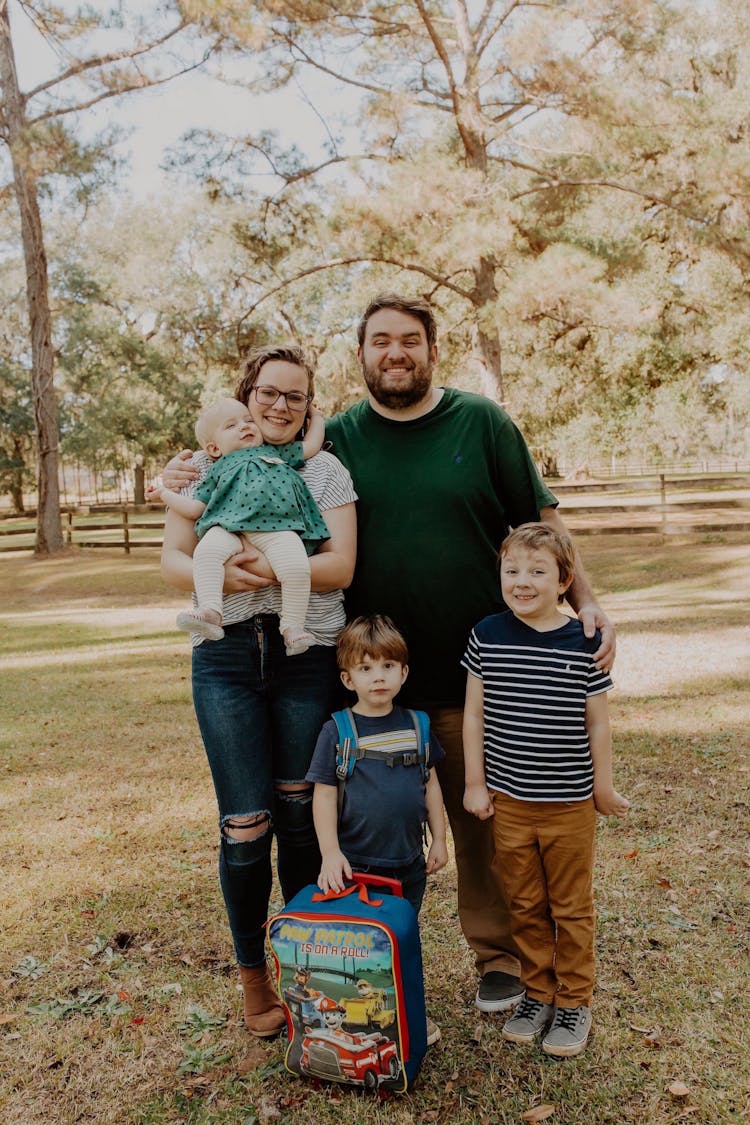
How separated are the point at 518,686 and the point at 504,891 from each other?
0.87m

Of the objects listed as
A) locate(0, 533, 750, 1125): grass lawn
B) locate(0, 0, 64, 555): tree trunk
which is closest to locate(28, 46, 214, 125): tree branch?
locate(0, 0, 64, 555): tree trunk

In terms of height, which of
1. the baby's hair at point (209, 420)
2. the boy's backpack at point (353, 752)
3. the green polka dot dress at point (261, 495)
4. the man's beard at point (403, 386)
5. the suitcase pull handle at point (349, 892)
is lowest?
the suitcase pull handle at point (349, 892)

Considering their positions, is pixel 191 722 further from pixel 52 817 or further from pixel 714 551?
pixel 714 551

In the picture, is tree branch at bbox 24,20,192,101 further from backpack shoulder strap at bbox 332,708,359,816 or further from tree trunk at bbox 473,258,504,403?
backpack shoulder strap at bbox 332,708,359,816

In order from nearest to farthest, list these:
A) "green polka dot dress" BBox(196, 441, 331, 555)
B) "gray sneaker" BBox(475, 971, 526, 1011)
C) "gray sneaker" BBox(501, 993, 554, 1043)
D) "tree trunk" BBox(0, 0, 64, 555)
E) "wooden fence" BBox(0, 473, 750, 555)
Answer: "green polka dot dress" BBox(196, 441, 331, 555) → "gray sneaker" BBox(501, 993, 554, 1043) → "gray sneaker" BBox(475, 971, 526, 1011) → "tree trunk" BBox(0, 0, 64, 555) → "wooden fence" BBox(0, 473, 750, 555)

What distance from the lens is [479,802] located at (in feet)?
8.92

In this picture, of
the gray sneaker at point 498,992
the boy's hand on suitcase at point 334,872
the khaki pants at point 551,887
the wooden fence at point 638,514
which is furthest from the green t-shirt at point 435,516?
the wooden fence at point 638,514

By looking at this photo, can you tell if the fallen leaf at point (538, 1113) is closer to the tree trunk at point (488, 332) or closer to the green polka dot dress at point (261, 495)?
the green polka dot dress at point (261, 495)

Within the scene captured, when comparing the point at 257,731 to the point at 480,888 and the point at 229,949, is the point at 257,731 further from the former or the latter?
the point at 229,949

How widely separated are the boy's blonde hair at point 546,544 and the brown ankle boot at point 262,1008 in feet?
5.03

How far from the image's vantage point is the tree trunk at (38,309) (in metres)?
17.1

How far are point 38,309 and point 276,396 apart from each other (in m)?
17.7

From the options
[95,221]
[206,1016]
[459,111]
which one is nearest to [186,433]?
[95,221]

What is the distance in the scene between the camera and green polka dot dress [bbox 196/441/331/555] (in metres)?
2.52
